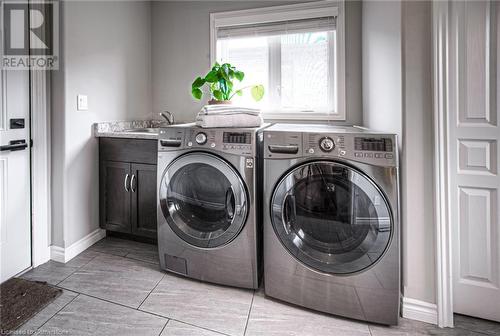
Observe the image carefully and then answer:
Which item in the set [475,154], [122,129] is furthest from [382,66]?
[122,129]

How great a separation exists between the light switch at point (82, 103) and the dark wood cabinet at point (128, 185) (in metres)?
0.30

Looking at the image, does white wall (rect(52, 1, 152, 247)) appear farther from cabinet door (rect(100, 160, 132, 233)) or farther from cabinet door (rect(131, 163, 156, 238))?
cabinet door (rect(131, 163, 156, 238))

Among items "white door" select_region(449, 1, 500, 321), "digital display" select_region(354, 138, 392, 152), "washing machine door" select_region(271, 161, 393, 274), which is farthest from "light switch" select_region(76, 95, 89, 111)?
"white door" select_region(449, 1, 500, 321)

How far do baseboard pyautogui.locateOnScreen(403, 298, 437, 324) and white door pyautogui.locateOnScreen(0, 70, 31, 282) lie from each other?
7.97 feet

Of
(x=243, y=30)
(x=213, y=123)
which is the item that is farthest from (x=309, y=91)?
(x=213, y=123)

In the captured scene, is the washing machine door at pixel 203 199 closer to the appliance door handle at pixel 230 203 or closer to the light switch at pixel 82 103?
the appliance door handle at pixel 230 203

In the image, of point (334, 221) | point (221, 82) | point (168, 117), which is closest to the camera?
point (334, 221)

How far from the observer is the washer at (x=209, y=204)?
5.44 ft

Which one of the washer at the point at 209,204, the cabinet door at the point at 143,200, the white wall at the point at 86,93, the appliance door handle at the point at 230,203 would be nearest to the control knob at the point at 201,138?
the washer at the point at 209,204

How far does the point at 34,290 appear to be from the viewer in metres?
1.70

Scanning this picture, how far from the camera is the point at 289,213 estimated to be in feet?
5.14

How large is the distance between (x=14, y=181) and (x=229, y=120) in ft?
4.86

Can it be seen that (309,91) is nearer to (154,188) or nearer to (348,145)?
(348,145)

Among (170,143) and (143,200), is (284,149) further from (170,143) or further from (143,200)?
(143,200)
